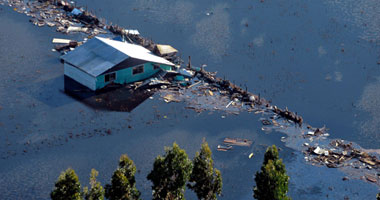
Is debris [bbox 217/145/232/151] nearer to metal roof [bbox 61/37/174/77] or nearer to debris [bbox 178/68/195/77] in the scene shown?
debris [bbox 178/68/195/77]

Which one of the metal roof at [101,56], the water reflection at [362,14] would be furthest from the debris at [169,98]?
the water reflection at [362,14]

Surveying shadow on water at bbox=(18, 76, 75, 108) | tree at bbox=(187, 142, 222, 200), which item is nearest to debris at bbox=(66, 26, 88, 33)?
shadow on water at bbox=(18, 76, 75, 108)

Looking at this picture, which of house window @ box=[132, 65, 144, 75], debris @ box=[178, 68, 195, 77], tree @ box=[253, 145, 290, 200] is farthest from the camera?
debris @ box=[178, 68, 195, 77]

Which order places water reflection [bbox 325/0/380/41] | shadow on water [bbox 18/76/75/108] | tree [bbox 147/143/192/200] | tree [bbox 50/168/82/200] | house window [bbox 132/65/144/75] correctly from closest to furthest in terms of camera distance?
tree [bbox 50/168/82/200] < tree [bbox 147/143/192/200] < shadow on water [bbox 18/76/75/108] < house window [bbox 132/65/144/75] < water reflection [bbox 325/0/380/41]

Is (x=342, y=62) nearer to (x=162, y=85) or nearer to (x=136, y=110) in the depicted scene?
(x=162, y=85)

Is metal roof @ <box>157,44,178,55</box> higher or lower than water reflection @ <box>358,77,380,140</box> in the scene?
higher

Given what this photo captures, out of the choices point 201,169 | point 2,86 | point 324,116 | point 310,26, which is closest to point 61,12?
point 2,86

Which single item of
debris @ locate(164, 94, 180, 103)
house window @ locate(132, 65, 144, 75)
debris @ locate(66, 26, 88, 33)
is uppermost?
debris @ locate(66, 26, 88, 33)

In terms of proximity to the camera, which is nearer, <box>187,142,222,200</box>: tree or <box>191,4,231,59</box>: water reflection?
<box>187,142,222,200</box>: tree

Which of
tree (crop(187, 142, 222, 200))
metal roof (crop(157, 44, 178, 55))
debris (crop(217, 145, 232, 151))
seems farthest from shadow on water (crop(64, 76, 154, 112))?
tree (crop(187, 142, 222, 200))
